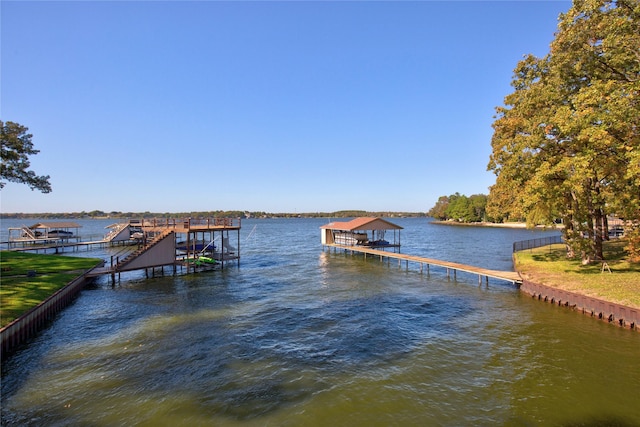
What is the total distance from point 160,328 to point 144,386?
625cm

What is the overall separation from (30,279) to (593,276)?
36.8 metres

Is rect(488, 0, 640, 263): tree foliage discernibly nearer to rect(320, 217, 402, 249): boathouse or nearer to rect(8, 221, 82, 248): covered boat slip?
rect(320, 217, 402, 249): boathouse

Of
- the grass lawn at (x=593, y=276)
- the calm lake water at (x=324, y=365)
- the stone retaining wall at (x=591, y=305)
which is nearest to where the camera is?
the calm lake water at (x=324, y=365)

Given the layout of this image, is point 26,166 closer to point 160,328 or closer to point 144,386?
point 160,328

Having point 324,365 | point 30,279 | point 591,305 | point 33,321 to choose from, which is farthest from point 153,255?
point 591,305

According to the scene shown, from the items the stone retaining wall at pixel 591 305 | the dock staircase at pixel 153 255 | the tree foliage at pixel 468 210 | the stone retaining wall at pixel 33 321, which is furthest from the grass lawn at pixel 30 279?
the tree foliage at pixel 468 210

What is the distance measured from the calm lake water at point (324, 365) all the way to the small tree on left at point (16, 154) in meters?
9.99

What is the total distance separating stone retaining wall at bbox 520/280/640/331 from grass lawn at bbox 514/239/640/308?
52 cm

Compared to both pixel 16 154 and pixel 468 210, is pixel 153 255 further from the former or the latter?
pixel 468 210

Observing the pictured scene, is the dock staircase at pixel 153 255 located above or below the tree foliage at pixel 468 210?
below

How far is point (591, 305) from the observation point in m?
17.6

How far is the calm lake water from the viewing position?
9664 mm

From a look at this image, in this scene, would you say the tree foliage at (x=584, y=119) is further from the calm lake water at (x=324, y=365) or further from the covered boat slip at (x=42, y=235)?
the covered boat slip at (x=42, y=235)

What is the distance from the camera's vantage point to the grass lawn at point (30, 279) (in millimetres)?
16250
